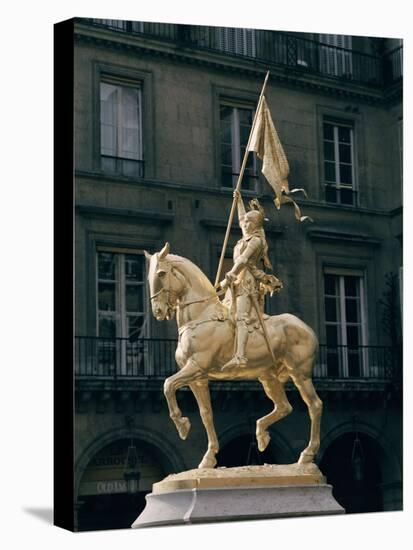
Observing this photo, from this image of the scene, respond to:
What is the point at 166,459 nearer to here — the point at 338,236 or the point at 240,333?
the point at 240,333

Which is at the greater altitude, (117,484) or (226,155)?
(226,155)

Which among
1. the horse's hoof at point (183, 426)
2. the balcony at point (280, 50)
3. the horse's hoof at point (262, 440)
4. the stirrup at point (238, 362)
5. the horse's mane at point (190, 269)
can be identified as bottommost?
the horse's hoof at point (262, 440)

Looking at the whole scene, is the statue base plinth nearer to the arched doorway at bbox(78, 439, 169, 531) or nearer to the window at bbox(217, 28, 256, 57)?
the arched doorway at bbox(78, 439, 169, 531)

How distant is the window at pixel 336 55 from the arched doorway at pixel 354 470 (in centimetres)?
385

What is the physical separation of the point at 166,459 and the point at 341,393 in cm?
220

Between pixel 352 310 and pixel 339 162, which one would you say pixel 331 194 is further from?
pixel 352 310

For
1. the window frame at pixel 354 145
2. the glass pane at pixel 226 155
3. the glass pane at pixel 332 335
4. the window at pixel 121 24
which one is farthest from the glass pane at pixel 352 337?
the window at pixel 121 24

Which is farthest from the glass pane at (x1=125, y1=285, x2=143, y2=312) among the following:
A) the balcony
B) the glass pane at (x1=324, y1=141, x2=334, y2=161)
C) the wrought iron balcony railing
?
the glass pane at (x1=324, y1=141, x2=334, y2=161)

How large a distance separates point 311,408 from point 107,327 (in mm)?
2085

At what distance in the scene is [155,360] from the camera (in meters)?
16.3

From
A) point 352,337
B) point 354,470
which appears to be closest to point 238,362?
point 352,337

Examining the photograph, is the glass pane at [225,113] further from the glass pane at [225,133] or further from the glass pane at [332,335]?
the glass pane at [332,335]

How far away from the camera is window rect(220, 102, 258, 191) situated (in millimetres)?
16734

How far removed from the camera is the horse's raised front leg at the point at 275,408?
15.6m
